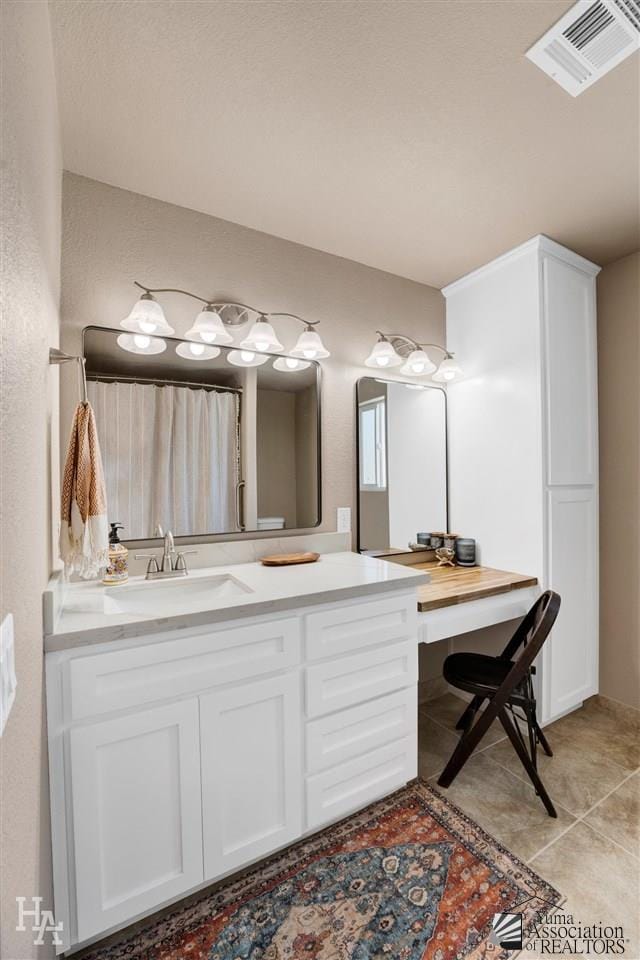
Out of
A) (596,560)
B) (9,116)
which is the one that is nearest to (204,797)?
(9,116)

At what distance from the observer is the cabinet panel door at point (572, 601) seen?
2.19 metres

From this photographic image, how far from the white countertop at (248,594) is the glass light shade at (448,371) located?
1.18m

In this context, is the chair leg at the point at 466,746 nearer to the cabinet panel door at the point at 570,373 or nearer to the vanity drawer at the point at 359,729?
the vanity drawer at the point at 359,729

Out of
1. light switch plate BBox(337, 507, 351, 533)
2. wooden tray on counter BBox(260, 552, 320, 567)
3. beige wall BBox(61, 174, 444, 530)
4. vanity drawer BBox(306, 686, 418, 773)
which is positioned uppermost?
beige wall BBox(61, 174, 444, 530)

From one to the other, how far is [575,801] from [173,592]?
1.84 metres

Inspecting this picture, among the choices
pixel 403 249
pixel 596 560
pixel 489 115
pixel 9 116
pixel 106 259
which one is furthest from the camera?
pixel 596 560

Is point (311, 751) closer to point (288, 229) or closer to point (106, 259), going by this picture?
point (106, 259)

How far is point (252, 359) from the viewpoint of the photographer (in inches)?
79.7

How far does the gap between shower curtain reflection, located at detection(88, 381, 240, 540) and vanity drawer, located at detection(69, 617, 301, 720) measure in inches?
25.8

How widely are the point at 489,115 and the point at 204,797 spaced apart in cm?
236

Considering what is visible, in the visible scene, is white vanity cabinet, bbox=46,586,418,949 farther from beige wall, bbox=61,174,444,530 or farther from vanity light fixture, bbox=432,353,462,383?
vanity light fixture, bbox=432,353,462,383

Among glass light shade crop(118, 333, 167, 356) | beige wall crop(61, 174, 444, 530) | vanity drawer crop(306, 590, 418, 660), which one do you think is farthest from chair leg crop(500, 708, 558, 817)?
glass light shade crop(118, 333, 167, 356)

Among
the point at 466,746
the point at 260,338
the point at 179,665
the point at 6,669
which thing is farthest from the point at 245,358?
the point at 466,746

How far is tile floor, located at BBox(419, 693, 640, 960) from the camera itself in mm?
1368
